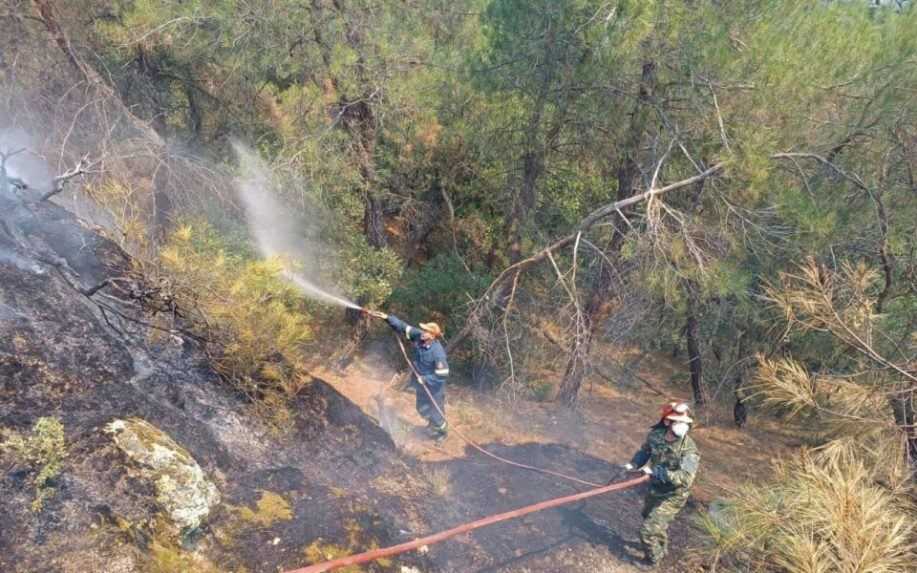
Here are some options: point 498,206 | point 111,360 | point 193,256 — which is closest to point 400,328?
point 193,256

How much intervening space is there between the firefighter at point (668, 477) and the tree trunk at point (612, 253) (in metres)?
2.20

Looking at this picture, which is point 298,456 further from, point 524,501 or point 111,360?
point 524,501

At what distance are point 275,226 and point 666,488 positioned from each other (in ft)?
25.9

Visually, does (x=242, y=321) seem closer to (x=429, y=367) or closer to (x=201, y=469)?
(x=201, y=469)

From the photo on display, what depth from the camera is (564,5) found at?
7379 millimetres

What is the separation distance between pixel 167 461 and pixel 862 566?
4966 mm

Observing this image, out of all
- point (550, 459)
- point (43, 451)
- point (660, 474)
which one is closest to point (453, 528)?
point (660, 474)

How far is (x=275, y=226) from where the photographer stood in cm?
1041

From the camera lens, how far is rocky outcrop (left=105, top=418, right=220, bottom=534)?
416 centimetres

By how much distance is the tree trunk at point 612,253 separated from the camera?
7965 millimetres

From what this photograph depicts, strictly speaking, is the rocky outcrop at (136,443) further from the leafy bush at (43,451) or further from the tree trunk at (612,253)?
the tree trunk at (612,253)

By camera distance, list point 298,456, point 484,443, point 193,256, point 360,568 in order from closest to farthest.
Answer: point 360,568
point 298,456
point 193,256
point 484,443

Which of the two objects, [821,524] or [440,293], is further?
[440,293]

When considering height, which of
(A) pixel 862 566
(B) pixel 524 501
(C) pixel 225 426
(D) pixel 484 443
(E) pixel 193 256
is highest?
(E) pixel 193 256
